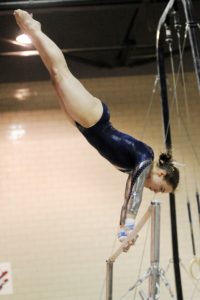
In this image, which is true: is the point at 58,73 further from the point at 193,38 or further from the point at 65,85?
the point at 193,38

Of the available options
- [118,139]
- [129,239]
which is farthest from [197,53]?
[129,239]

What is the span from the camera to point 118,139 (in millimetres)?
2975

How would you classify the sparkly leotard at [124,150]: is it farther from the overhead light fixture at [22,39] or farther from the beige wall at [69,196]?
the overhead light fixture at [22,39]

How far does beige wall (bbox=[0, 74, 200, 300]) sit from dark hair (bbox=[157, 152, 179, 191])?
9.03ft

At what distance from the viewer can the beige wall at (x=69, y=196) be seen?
5938 millimetres

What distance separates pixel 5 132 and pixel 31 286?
184 centimetres

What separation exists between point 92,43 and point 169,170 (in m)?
3.59

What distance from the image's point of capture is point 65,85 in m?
2.94

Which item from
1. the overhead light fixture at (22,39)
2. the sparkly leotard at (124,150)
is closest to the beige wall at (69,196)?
the overhead light fixture at (22,39)

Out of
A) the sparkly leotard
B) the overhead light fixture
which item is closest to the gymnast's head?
the sparkly leotard

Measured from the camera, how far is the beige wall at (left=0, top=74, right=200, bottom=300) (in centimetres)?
594

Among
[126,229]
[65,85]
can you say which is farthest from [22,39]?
[126,229]

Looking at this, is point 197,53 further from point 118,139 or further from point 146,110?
point 146,110

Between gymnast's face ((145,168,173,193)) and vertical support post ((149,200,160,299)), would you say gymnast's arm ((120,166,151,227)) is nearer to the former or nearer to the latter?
gymnast's face ((145,168,173,193))
